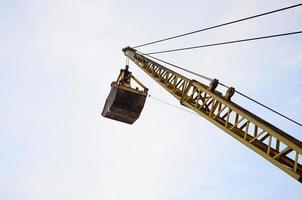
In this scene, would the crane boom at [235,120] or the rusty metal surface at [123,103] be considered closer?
the crane boom at [235,120]

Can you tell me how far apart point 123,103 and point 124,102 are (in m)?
0.05

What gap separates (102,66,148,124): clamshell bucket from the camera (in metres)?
11.2

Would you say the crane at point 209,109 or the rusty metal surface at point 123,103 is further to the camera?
the rusty metal surface at point 123,103

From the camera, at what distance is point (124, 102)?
1138 cm

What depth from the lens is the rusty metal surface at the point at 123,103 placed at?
11.2 metres

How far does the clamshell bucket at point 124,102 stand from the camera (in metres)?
11.2

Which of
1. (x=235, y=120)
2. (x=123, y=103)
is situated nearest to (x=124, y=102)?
(x=123, y=103)

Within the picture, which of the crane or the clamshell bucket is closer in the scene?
the crane

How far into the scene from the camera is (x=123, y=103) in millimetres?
11391

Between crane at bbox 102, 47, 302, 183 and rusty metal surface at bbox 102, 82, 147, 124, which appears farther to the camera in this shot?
rusty metal surface at bbox 102, 82, 147, 124

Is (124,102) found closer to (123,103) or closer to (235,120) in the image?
(123,103)

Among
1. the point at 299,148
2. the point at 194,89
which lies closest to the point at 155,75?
the point at 194,89

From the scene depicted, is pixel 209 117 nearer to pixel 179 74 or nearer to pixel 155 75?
pixel 179 74

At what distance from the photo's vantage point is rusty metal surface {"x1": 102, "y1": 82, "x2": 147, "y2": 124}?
1120cm
